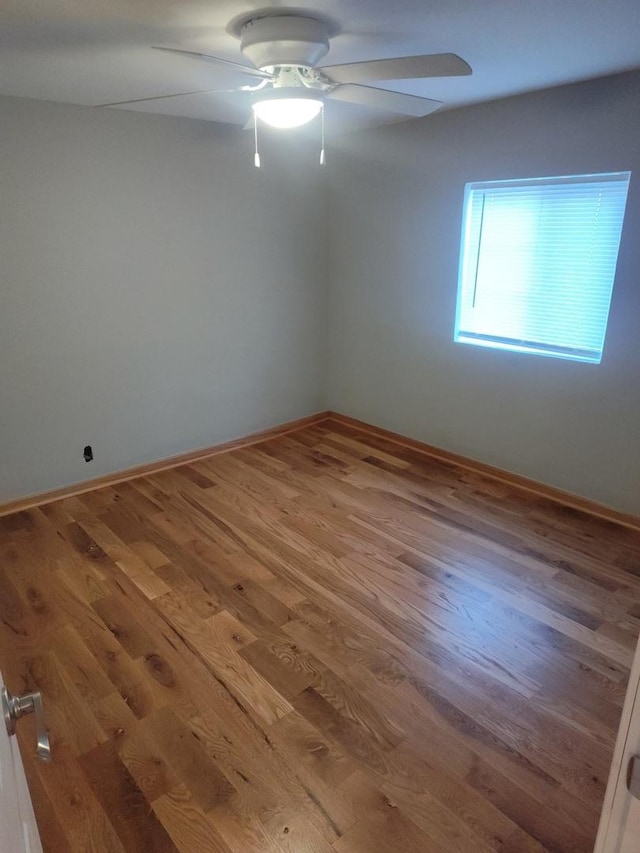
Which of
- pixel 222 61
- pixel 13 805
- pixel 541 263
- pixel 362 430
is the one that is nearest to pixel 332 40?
pixel 222 61

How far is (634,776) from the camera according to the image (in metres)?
0.62

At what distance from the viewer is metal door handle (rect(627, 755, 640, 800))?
614 millimetres

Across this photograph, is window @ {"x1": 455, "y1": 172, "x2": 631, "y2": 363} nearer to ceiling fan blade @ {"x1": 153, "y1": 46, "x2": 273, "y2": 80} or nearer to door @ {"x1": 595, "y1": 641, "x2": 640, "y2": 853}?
ceiling fan blade @ {"x1": 153, "y1": 46, "x2": 273, "y2": 80}

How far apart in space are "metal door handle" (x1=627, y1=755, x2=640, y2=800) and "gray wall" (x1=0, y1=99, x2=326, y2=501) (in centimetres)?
321

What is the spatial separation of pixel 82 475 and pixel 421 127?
307 cm

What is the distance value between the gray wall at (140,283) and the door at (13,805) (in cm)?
247

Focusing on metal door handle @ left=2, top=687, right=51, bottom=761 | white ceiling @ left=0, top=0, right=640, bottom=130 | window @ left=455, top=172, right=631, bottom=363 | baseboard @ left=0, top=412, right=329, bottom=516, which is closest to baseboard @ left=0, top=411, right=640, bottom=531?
baseboard @ left=0, top=412, right=329, bottom=516

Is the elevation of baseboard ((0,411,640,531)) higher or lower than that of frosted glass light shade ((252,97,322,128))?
lower

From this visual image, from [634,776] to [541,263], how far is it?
293cm

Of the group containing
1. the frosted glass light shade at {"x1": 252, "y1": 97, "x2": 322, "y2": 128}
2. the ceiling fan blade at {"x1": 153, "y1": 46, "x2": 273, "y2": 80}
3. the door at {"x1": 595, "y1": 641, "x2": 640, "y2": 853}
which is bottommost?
the door at {"x1": 595, "y1": 641, "x2": 640, "y2": 853}

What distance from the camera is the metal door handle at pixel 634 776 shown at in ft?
2.02

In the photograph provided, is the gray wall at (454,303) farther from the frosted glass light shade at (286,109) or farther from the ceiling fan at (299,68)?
the frosted glass light shade at (286,109)

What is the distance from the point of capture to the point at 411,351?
3883mm

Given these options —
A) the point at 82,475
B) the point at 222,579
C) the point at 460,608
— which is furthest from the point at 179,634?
the point at 82,475
